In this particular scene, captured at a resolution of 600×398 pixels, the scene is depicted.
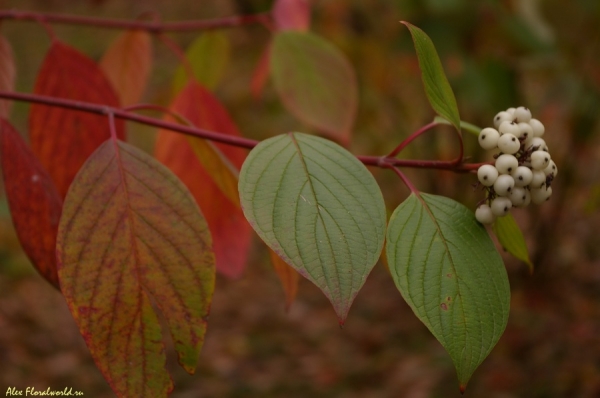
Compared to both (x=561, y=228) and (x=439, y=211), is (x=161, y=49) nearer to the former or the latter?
(x=561, y=228)

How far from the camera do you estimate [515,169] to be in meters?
0.53

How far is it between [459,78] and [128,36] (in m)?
1.25

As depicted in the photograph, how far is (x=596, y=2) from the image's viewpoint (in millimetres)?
1804

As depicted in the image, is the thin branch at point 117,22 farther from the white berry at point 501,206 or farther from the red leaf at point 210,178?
the white berry at point 501,206

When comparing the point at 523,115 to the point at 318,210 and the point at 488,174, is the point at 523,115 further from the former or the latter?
the point at 318,210

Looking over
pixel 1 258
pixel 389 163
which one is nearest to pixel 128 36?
pixel 389 163

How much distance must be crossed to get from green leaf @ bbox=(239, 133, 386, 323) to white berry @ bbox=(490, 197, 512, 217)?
0.12m

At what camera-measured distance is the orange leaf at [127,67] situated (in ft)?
3.46

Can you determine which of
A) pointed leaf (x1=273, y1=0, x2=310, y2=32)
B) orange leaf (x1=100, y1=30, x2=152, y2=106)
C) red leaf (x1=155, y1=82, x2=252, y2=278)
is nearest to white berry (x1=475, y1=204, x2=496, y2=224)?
red leaf (x1=155, y1=82, x2=252, y2=278)

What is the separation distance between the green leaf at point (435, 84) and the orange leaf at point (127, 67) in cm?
67

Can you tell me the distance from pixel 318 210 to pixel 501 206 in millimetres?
184

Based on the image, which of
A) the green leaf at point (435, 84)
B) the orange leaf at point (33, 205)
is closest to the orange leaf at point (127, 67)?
the orange leaf at point (33, 205)

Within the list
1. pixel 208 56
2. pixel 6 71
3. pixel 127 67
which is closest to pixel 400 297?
pixel 208 56

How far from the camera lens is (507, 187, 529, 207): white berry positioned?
20.9 inches
